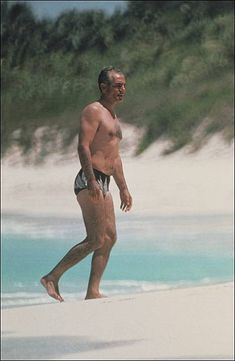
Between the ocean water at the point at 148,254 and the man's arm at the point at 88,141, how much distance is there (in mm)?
13430

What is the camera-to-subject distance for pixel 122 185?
154cm

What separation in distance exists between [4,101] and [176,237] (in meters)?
3.08

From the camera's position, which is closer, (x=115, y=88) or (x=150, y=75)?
(x=115, y=88)

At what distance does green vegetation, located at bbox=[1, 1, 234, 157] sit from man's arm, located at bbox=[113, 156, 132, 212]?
452 inches

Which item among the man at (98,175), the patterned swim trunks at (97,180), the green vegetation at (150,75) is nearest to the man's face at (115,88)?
the man at (98,175)

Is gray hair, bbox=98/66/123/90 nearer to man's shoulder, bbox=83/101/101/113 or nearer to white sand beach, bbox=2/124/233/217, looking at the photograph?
man's shoulder, bbox=83/101/101/113

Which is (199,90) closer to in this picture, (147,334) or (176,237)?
(176,237)

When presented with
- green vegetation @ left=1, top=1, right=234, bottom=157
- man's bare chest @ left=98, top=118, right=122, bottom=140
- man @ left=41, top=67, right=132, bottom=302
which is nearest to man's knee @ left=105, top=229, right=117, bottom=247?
man @ left=41, top=67, right=132, bottom=302

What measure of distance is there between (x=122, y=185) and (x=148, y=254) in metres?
13.8

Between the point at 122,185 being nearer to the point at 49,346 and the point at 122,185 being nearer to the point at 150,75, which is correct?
the point at 150,75

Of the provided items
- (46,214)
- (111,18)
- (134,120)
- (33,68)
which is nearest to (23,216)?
(46,214)

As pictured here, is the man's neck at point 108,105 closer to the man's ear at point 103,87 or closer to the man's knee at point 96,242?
the man's ear at point 103,87

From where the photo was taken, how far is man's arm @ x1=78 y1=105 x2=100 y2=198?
1.48 meters

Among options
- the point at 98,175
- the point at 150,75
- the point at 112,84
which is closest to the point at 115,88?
the point at 112,84
